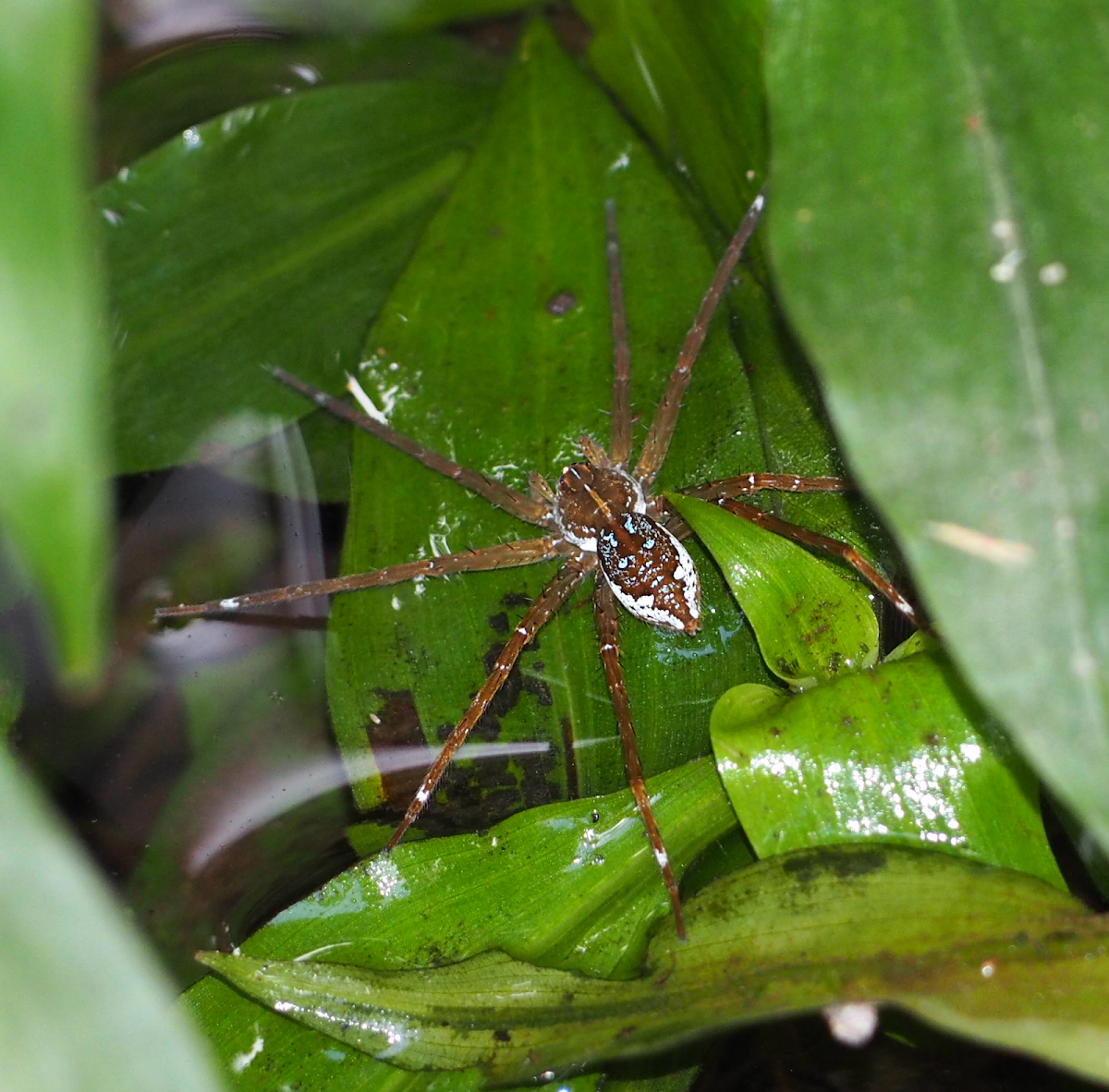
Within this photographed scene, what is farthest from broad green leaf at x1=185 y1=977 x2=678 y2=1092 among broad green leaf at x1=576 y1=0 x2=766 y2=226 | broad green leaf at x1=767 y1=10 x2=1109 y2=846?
broad green leaf at x1=576 y1=0 x2=766 y2=226

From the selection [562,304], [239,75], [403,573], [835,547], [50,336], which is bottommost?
[835,547]

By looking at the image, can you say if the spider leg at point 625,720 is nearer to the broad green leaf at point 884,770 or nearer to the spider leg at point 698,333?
the broad green leaf at point 884,770

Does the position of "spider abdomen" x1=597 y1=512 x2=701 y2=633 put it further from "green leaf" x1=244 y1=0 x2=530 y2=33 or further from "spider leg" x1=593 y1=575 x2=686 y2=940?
"green leaf" x1=244 y1=0 x2=530 y2=33

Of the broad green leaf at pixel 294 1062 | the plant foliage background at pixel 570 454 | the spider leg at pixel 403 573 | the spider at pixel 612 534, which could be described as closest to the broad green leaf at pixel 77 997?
the plant foliage background at pixel 570 454

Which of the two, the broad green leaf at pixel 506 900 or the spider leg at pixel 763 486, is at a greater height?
the spider leg at pixel 763 486

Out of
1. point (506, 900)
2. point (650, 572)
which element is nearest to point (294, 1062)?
point (506, 900)

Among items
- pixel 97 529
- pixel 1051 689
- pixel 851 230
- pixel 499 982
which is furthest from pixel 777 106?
pixel 499 982

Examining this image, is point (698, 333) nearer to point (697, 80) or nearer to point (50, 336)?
point (697, 80)
